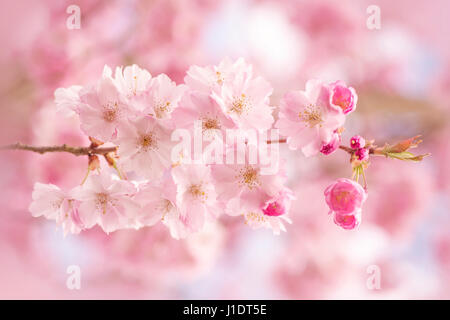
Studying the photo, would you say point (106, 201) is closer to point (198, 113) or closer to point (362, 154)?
point (198, 113)

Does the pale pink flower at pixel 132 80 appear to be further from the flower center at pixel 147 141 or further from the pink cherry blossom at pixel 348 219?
the pink cherry blossom at pixel 348 219

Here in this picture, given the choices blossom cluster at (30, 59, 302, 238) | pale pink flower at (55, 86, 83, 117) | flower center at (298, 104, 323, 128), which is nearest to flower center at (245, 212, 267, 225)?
blossom cluster at (30, 59, 302, 238)

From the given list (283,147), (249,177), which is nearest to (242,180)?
(249,177)

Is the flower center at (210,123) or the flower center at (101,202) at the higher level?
the flower center at (210,123)

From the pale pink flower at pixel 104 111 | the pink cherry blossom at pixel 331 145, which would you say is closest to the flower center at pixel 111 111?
the pale pink flower at pixel 104 111

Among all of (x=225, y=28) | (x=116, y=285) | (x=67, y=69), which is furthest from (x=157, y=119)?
(x=116, y=285)

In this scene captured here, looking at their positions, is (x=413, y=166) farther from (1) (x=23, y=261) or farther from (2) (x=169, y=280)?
(1) (x=23, y=261)
